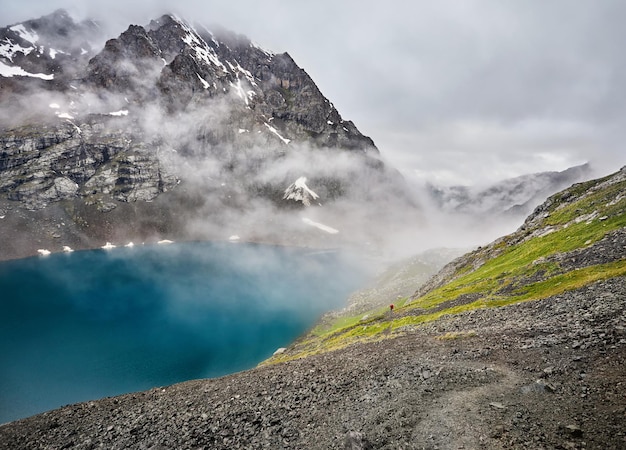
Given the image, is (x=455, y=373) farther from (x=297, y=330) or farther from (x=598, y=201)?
(x=297, y=330)

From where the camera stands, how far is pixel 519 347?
75.6 ft

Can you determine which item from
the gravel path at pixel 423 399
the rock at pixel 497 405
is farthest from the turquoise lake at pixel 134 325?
the rock at pixel 497 405

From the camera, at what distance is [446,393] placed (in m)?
19.9

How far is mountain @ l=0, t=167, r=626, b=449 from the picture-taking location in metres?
15.4

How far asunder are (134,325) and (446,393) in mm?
115510

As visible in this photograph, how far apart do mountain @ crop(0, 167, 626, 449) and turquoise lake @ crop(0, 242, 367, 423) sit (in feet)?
163

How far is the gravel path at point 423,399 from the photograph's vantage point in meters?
15.2

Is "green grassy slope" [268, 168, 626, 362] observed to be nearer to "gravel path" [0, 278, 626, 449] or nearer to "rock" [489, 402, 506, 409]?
"gravel path" [0, 278, 626, 449]

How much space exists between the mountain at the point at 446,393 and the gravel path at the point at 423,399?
9 centimetres

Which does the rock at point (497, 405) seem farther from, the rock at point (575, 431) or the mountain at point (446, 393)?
the rock at point (575, 431)

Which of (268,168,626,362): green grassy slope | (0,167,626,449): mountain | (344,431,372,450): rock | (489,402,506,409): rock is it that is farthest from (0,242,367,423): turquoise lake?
(489,402,506,409): rock

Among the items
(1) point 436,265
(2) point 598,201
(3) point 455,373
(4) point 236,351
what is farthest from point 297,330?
(1) point 436,265

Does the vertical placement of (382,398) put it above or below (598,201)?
below

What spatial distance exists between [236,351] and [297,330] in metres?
23.3
